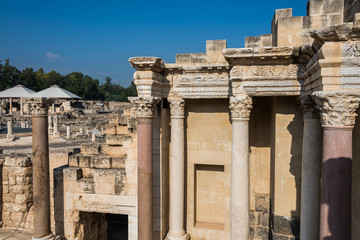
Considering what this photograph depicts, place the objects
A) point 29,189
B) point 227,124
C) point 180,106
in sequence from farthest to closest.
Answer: point 29,189
point 227,124
point 180,106

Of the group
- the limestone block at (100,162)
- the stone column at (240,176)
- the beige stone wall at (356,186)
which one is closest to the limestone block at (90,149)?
the limestone block at (100,162)

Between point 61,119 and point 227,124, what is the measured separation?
163ft

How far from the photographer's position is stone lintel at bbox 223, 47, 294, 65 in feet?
21.4

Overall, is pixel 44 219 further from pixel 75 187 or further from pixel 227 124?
pixel 227 124

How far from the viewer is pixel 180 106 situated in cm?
852

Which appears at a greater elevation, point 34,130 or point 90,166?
point 34,130

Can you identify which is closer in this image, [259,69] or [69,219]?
[259,69]

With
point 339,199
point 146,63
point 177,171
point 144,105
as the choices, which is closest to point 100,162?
point 177,171

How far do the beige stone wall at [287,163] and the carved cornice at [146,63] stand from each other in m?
3.66

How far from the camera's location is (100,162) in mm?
10141

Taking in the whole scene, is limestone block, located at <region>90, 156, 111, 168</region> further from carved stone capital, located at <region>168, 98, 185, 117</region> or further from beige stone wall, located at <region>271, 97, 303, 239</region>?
beige stone wall, located at <region>271, 97, 303, 239</region>

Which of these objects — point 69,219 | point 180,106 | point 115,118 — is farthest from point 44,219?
A: point 180,106

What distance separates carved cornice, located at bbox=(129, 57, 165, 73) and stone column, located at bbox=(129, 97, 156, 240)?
2.98 ft

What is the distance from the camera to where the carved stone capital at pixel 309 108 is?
646 centimetres
